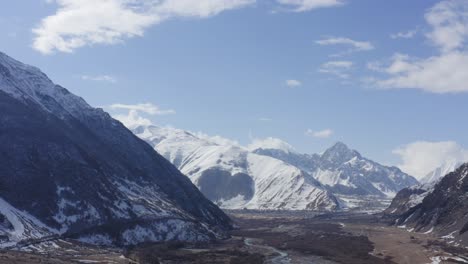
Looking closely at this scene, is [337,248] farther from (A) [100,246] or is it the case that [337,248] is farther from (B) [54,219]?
(B) [54,219]

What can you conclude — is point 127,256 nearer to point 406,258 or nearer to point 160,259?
point 160,259

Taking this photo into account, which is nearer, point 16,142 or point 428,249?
point 428,249

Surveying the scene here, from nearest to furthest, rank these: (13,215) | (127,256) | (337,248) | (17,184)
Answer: (127,256)
(13,215)
(17,184)
(337,248)

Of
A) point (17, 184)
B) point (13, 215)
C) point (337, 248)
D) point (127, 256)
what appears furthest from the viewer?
point (337, 248)

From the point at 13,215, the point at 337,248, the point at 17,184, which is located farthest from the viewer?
the point at 337,248

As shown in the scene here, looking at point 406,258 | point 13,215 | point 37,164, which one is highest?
point 37,164

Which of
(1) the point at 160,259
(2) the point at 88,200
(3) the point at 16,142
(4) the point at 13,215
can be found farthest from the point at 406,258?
(3) the point at 16,142

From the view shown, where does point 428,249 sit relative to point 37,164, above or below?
below

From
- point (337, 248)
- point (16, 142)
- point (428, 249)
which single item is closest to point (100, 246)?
point (16, 142)

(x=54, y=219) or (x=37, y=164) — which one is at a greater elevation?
(x=37, y=164)
